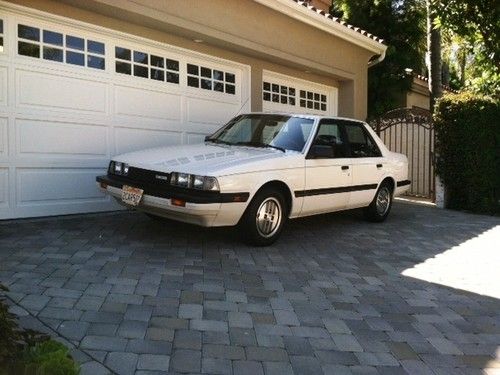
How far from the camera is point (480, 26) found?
12258mm

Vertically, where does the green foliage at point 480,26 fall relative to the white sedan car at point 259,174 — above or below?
above

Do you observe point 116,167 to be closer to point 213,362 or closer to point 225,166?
point 225,166

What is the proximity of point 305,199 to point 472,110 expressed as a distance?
5.39m

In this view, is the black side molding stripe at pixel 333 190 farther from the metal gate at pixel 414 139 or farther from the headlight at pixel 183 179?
the metal gate at pixel 414 139

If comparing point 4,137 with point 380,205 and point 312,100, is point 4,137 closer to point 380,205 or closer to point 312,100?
point 380,205

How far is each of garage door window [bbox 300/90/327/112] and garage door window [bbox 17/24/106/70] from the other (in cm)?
508

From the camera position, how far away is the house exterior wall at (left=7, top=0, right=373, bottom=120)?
7297 mm

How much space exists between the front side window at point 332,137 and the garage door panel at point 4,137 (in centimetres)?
381

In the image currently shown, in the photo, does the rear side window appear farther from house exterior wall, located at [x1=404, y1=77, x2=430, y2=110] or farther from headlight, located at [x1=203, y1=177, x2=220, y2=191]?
house exterior wall, located at [x1=404, y1=77, x2=430, y2=110]

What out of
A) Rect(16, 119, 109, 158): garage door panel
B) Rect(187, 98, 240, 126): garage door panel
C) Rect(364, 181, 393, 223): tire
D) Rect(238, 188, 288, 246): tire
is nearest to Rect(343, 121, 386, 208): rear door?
Rect(364, 181, 393, 223): tire

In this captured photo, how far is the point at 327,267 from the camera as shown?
5551mm

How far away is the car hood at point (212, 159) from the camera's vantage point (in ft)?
18.0

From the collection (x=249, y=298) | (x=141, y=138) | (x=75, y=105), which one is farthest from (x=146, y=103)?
(x=249, y=298)

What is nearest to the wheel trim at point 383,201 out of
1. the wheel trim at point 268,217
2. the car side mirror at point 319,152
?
the car side mirror at point 319,152
